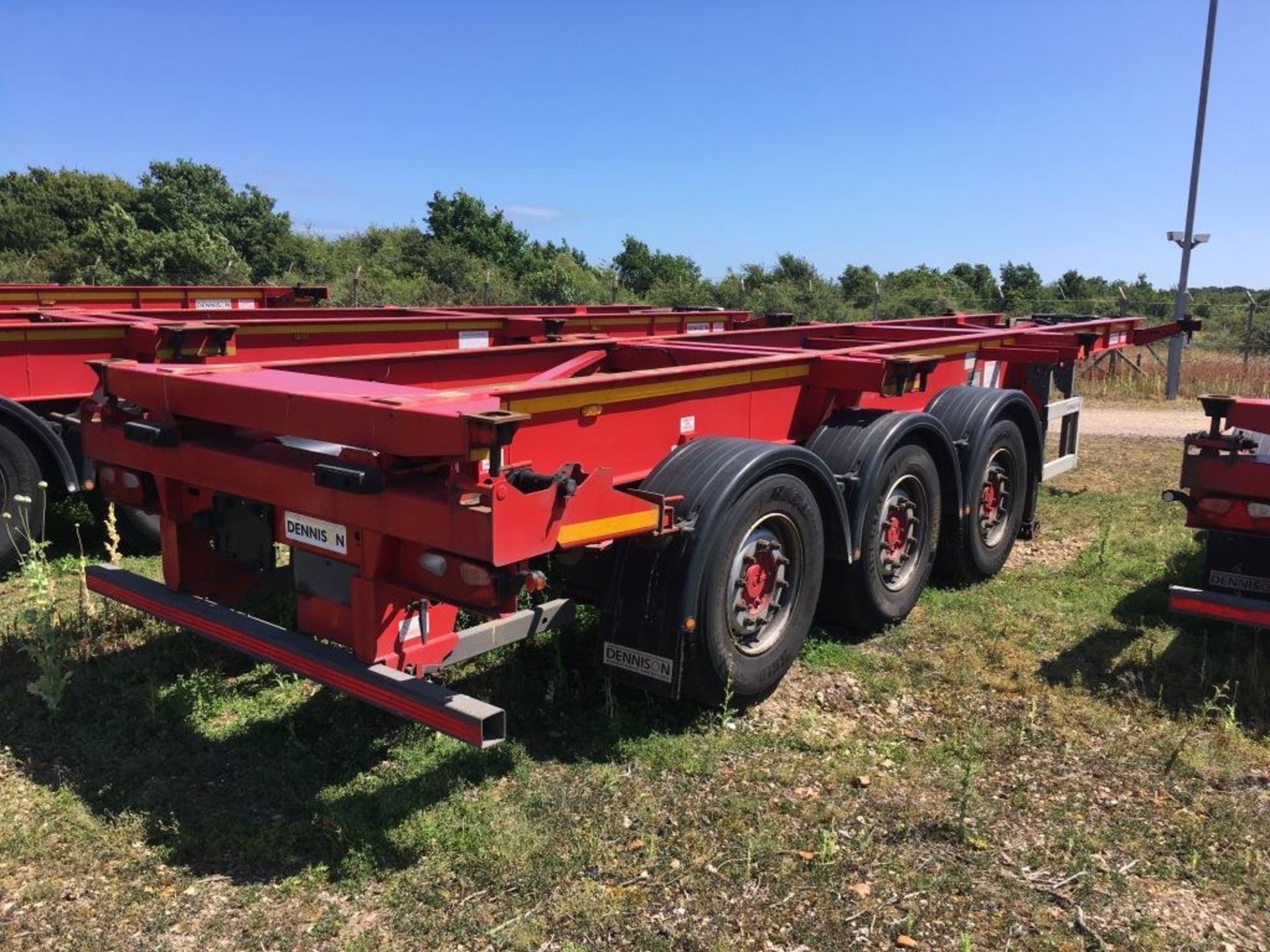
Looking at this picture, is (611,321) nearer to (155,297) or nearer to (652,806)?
(155,297)

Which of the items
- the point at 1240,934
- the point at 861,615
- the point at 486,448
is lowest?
the point at 1240,934

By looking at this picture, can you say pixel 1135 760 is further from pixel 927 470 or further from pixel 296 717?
pixel 296 717

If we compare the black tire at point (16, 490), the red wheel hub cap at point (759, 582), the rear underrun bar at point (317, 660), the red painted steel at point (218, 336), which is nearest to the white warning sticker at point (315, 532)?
the rear underrun bar at point (317, 660)

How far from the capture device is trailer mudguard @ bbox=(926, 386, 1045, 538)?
5582 mm

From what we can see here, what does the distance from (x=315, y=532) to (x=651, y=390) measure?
1.34m

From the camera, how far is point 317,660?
3.30 metres

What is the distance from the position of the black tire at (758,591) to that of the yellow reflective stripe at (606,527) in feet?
0.90

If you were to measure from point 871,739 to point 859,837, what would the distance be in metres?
0.78

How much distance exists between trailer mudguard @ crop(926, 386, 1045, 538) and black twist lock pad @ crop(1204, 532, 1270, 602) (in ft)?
4.10

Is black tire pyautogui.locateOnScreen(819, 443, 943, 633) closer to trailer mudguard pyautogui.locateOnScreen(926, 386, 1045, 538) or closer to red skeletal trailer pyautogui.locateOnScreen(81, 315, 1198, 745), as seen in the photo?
red skeletal trailer pyautogui.locateOnScreen(81, 315, 1198, 745)

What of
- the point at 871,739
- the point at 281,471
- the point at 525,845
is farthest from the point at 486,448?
the point at 871,739

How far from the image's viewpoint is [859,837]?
3.24 metres

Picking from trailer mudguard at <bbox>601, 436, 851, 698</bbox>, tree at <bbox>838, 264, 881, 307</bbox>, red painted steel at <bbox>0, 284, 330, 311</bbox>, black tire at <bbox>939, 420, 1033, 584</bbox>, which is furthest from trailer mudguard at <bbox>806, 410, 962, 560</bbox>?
tree at <bbox>838, 264, 881, 307</bbox>

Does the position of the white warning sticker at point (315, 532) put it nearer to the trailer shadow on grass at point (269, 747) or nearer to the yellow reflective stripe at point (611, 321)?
the trailer shadow on grass at point (269, 747)
